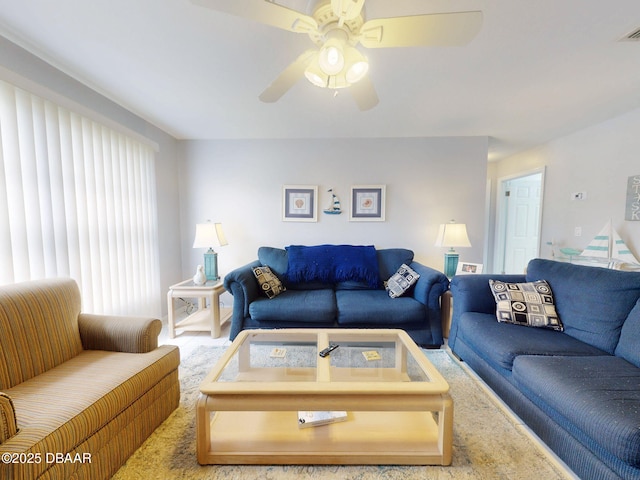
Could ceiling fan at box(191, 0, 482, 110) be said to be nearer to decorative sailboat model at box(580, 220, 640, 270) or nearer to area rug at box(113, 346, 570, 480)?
area rug at box(113, 346, 570, 480)

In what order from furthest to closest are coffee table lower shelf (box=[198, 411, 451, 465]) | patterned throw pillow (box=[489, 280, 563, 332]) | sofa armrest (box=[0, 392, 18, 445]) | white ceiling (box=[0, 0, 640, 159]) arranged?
1. patterned throw pillow (box=[489, 280, 563, 332])
2. white ceiling (box=[0, 0, 640, 159])
3. coffee table lower shelf (box=[198, 411, 451, 465])
4. sofa armrest (box=[0, 392, 18, 445])

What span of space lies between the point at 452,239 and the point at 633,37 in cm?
182

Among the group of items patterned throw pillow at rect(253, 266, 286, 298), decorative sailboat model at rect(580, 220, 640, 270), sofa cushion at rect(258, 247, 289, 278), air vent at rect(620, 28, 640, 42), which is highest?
air vent at rect(620, 28, 640, 42)

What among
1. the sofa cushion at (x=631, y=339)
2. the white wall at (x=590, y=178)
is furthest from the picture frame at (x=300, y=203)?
the white wall at (x=590, y=178)

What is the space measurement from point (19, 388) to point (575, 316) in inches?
124

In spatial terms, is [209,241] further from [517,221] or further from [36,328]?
[517,221]

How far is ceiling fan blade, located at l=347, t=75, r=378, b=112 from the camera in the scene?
139cm

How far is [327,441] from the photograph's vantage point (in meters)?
1.27

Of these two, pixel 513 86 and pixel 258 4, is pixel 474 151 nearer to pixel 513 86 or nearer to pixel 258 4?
pixel 513 86

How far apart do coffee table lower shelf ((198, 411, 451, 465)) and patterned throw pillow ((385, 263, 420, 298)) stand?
122 cm

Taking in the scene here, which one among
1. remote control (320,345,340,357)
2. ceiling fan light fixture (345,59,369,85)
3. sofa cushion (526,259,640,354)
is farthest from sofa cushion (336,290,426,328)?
ceiling fan light fixture (345,59,369,85)

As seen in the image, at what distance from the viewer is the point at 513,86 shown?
201 centimetres

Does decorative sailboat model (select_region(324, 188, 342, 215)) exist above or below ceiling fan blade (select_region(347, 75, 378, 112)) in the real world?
below

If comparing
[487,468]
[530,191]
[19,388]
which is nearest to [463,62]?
[487,468]
